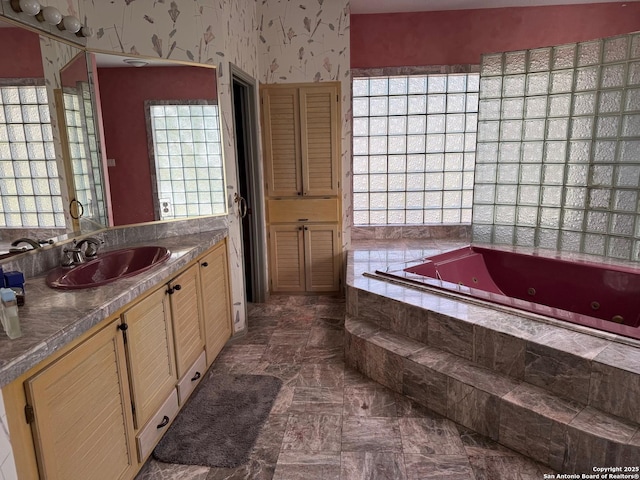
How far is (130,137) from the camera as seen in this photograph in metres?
2.52

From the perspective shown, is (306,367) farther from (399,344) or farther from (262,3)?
(262,3)

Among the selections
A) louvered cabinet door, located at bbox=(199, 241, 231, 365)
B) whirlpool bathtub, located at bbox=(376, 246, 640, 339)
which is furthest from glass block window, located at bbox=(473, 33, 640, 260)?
louvered cabinet door, located at bbox=(199, 241, 231, 365)

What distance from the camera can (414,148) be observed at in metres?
4.16

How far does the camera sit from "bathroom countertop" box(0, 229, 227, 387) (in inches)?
44.0

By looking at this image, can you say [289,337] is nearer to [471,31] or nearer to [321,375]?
[321,375]

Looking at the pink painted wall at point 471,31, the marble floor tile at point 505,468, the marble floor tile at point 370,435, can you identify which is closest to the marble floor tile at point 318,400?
the marble floor tile at point 370,435

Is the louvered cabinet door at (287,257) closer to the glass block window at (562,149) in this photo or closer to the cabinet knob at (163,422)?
the glass block window at (562,149)

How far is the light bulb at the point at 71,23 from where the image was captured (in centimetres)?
207


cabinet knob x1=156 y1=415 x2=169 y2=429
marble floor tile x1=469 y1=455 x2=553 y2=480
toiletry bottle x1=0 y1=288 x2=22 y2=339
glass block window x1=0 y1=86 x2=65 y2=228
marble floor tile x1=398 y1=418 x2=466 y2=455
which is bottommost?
marble floor tile x1=469 y1=455 x2=553 y2=480

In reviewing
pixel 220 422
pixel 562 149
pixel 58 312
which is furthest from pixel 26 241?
pixel 562 149

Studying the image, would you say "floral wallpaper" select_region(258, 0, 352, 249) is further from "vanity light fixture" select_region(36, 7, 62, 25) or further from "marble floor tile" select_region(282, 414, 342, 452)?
"marble floor tile" select_region(282, 414, 342, 452)

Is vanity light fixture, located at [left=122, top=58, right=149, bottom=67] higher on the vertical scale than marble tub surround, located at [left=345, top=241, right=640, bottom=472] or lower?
higher

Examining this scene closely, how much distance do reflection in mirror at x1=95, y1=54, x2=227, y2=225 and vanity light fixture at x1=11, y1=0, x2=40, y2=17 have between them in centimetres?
52

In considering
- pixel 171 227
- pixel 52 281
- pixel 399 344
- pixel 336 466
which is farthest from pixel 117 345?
pixel 399 344
